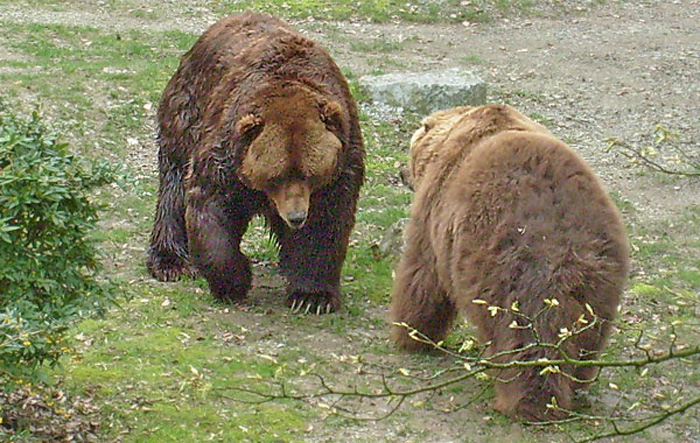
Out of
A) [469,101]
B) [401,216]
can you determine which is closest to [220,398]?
[401,216]

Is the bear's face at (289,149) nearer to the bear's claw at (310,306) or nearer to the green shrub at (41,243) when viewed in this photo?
the bear's claw at (310,306)

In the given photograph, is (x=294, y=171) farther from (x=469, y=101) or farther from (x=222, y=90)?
(x=469, y=101)

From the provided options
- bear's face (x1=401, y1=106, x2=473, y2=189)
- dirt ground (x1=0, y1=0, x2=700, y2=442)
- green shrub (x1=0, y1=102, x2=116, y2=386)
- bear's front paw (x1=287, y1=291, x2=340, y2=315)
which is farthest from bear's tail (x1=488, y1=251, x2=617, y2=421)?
dirt ground (x1=0, y1=0, x2=700, y2=442)

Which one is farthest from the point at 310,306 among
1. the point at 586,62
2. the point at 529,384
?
the point at 586,62

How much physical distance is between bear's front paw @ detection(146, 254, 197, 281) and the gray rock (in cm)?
513

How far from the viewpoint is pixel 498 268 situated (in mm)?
6281

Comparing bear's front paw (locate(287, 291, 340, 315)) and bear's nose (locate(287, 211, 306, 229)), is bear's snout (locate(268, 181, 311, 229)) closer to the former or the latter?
bear's nose (locate(287, 211, 306, 229))

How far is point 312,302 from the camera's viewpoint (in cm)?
849

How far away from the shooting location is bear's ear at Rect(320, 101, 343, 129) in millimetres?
7930

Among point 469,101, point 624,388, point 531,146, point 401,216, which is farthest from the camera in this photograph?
point 469,101

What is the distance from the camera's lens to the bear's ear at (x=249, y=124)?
780 centimetres

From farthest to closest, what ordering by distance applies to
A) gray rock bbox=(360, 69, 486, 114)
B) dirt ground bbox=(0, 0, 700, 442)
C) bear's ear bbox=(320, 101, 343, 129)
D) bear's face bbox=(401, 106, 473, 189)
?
gray rock bbox=(360, 69, 486, 114) → dirt ground bbox=(0, 0, 700, 442) → bear's ear bbox=(320, 101, 343, 129) → bear's face bbox=(401, 106, 473, 189)

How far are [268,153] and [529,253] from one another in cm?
231

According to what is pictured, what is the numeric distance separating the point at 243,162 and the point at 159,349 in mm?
1463
